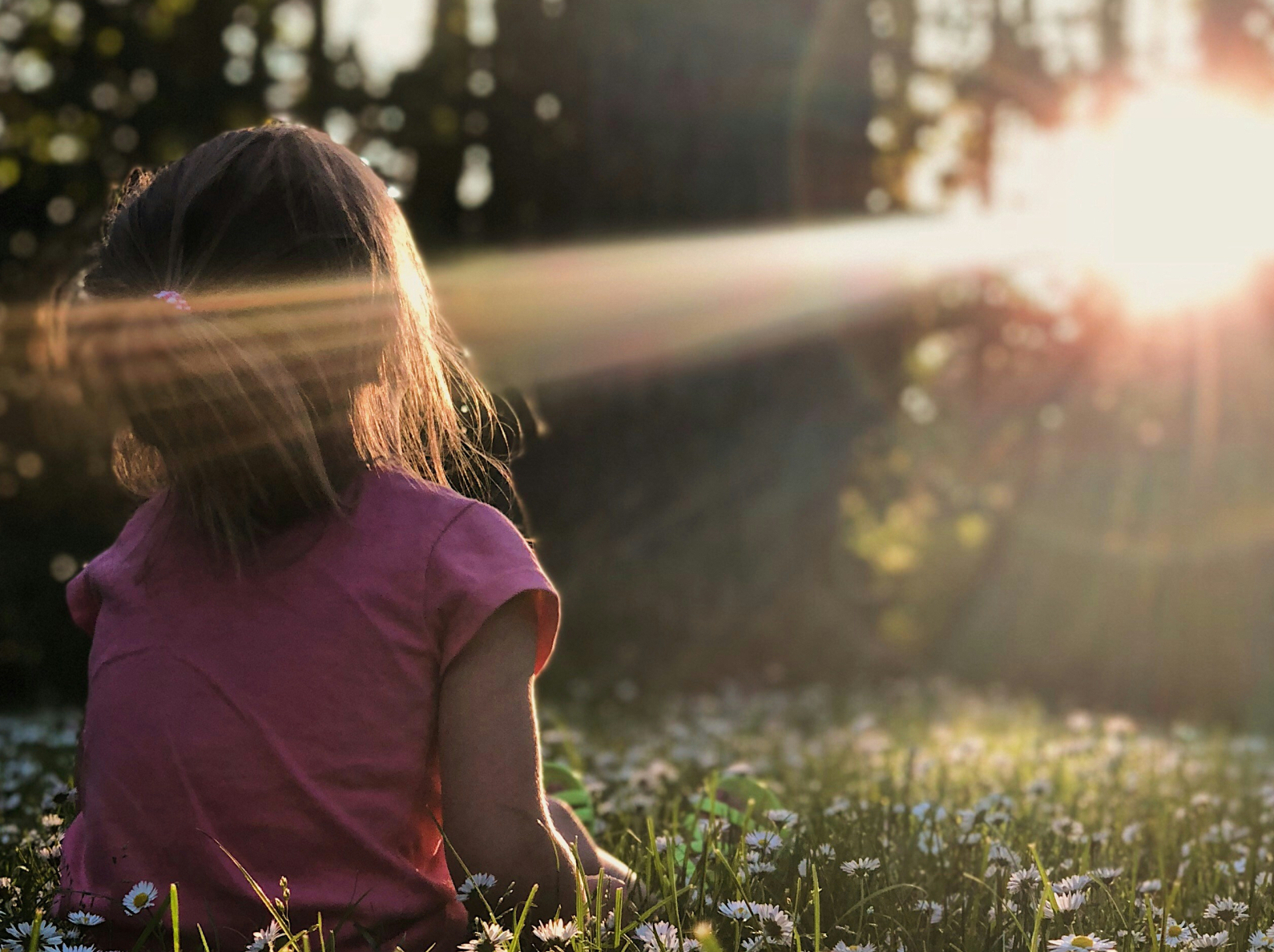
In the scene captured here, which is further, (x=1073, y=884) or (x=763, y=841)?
(x=763, y=841)

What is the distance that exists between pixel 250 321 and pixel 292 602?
0.38 meters

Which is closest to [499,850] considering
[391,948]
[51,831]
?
[391,948]

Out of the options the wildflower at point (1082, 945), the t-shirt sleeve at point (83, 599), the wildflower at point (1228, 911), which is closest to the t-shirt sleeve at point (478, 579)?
the t-shirt sleeve at point (83, 599)

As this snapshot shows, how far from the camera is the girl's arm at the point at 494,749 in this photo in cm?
161

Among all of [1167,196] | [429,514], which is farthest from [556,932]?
[1167,196]

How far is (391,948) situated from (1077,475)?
13.5 meters

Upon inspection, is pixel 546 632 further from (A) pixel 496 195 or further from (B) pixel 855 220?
(B) pixel 855 220

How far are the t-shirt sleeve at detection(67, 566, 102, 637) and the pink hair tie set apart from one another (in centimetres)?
55

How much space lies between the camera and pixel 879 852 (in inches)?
97.3

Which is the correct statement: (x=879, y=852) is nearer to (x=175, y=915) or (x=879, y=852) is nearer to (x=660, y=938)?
(x=660, y=938)

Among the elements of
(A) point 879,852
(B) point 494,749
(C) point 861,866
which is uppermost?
(B) point 494,749

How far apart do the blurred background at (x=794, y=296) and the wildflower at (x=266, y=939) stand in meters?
6.96

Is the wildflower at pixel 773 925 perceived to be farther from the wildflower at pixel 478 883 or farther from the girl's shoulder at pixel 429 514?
the girl's shoulder at pixel 429 514

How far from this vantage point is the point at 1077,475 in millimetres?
14117
